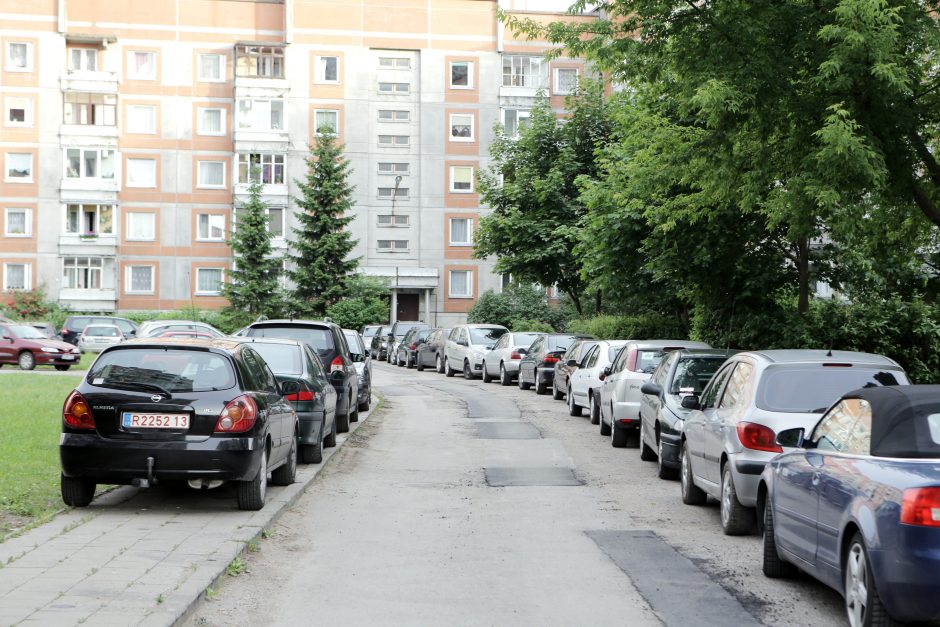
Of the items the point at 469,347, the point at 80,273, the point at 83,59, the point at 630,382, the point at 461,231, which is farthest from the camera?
the point at 461,231

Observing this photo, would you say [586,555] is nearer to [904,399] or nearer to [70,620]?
[904,399]

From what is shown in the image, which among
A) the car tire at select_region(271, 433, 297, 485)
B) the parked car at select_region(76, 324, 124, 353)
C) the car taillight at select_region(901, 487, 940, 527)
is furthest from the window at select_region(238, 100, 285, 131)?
the car taillight at select_region(901, 487, 940, 527)

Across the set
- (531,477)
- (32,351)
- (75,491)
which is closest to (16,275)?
(32,351)

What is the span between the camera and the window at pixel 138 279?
64.9 metres

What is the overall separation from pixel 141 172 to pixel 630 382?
5335cm

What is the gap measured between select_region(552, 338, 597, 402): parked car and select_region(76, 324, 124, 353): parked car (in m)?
22.6

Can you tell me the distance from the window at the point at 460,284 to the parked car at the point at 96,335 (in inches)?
1059

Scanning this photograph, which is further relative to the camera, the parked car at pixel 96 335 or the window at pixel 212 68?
the window at pixel 212 68

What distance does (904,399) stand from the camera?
6.28m

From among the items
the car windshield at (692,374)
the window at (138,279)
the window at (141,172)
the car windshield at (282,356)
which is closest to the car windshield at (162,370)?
the car windshield at (282,356)

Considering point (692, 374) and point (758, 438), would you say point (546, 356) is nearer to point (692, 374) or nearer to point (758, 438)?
point (692, 374)

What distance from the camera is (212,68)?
65688mm

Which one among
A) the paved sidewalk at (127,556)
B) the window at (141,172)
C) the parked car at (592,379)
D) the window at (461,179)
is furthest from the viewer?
the window at (461,179)

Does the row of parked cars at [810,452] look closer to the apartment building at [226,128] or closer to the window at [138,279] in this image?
the apartment building at [226,128]
